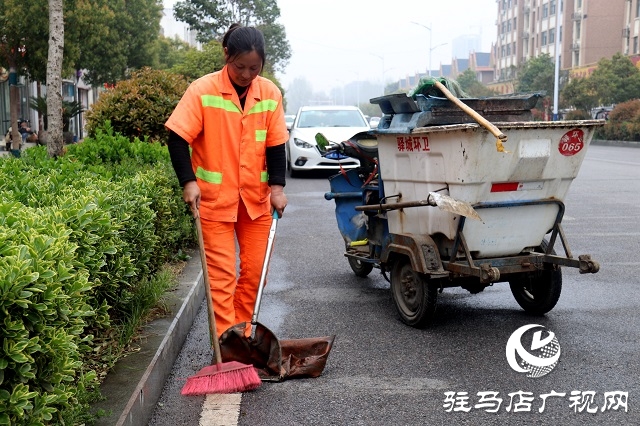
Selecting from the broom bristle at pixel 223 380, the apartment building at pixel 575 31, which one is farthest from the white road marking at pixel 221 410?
the apartment building at pixel 575 31

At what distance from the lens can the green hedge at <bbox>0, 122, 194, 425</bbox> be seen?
8.55ft

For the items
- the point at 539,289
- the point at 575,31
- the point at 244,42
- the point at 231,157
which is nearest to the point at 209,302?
the point at 231,157

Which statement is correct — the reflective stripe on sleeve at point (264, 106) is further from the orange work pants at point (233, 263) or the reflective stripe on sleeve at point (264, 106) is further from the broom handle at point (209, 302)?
the broom handle at point (209, 302)

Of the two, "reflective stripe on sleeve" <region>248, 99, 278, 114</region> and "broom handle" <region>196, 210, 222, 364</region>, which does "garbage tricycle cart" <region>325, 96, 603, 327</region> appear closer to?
"reflective stripe on sleeve" <region>248, 99, 278, 114</region>

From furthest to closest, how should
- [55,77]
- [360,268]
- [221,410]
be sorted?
[55,77] < [360,268] < [221,410]

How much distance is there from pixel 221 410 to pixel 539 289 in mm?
2612

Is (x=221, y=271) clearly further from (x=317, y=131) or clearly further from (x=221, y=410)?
(x=317, y=131)

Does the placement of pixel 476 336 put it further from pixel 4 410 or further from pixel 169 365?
pixel 4 410

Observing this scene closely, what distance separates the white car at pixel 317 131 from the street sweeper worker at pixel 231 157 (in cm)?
1138

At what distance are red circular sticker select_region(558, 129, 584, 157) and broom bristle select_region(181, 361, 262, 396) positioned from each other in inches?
94.5

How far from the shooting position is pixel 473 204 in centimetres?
514

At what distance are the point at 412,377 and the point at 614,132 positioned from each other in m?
35.9

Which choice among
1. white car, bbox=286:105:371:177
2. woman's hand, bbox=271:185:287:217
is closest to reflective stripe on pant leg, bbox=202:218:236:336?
woman's hand, bbox=271:185:287:217

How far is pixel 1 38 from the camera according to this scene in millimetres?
25688
